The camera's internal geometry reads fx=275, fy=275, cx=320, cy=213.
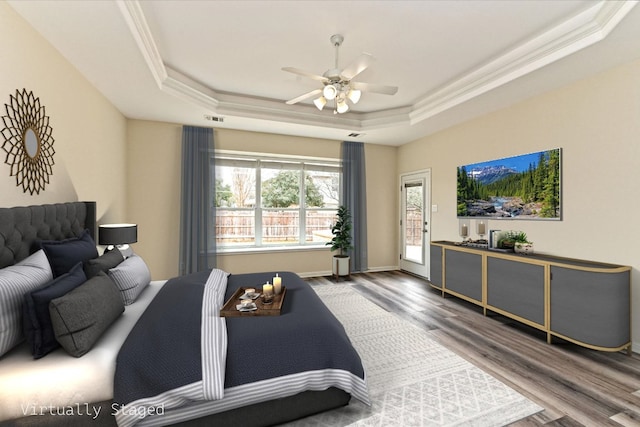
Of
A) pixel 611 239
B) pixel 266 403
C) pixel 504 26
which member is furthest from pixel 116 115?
pixel 611 239

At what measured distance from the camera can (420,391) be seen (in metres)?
2.03

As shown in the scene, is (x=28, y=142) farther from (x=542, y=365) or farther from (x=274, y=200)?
(x=542, y=365)

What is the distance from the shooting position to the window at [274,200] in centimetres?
500

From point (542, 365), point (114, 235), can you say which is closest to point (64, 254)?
point (114, 235)

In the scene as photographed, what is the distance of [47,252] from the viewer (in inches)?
77.2


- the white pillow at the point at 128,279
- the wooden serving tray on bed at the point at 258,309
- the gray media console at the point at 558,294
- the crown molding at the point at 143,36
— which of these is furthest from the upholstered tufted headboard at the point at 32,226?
the gray media console at the point at 558,294

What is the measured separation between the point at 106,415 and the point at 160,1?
285 centimetres

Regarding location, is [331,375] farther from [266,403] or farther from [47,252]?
[47,252]

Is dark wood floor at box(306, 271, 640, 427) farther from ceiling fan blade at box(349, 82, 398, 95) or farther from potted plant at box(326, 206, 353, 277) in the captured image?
ceiling fan blade at box(349, 82, 398, 95)

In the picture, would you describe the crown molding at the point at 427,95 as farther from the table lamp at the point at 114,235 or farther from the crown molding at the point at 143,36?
the table lamp at the point at 114,235

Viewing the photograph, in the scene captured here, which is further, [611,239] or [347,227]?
[347,227]

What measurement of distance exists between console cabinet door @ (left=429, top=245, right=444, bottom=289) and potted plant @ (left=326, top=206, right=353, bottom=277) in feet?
4.91

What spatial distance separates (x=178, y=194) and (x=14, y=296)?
132 inches

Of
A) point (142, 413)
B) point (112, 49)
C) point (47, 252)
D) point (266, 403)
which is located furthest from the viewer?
point (112, 49)
